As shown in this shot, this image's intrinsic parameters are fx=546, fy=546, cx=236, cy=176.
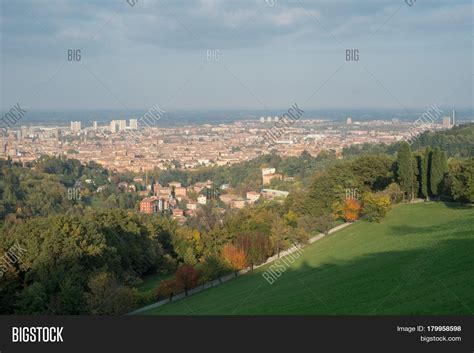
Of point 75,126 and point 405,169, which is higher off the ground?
point 75,126

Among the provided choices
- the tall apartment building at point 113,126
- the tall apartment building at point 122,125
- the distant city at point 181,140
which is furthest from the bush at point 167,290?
the tall apartment building at point 122,125

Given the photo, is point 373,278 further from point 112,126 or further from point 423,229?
point 112,126

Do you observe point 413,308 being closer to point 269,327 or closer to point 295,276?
point 269,327

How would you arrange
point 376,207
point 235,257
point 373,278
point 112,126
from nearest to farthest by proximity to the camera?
1. point 373,278
2. point 235,257
3. point 376,207
4. point 112,126

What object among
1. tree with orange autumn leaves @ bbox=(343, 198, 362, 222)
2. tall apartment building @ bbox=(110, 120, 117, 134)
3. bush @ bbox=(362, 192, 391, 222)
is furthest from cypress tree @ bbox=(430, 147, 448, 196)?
tall apartment building @ bbox=(110, 120, 117, 134)

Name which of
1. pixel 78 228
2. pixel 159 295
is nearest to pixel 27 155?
pixel 78 228

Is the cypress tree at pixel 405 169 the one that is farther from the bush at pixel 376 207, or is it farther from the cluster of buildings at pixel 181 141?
the cluster of buildings at pixel 181 141

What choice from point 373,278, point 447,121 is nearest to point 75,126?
point 447,121
